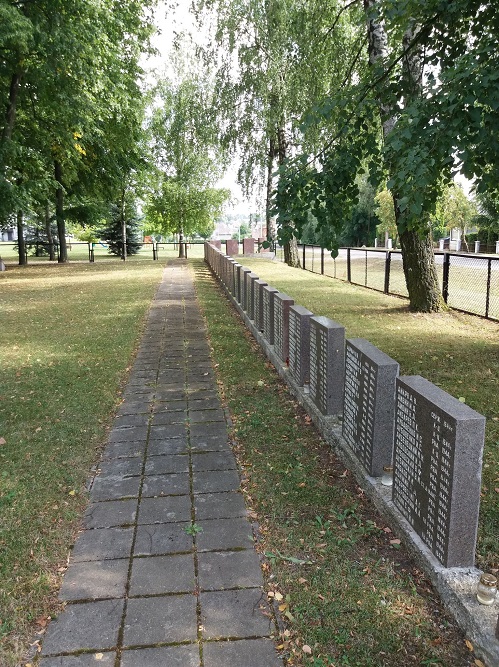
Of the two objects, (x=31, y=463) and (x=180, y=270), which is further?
(x=180, y=270)

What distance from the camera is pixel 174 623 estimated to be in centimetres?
276

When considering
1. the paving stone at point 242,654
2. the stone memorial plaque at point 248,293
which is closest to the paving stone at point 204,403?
the paving stone at point 242,654

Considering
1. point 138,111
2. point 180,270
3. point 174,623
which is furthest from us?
point 180,270

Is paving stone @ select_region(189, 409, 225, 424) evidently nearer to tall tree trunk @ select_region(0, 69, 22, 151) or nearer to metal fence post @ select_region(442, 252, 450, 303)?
metal fence post @ select_region(442, 252, 450, 303)

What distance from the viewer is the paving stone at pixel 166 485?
13.6 feet

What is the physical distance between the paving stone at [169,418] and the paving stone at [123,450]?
21.5 inches

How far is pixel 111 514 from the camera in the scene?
386 centimetres

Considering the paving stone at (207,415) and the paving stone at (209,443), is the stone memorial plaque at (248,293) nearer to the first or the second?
the paving stone at (207,415)

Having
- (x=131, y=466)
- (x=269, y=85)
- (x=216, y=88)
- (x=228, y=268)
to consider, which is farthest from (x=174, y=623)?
(x=216, y=88)

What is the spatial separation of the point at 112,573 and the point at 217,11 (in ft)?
59.3

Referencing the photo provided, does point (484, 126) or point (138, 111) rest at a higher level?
point (138, 111)

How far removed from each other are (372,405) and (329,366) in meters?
1.15

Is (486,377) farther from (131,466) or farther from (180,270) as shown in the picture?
(180,270)

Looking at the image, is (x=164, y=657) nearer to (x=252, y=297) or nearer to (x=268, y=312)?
(x=268, y=312)
